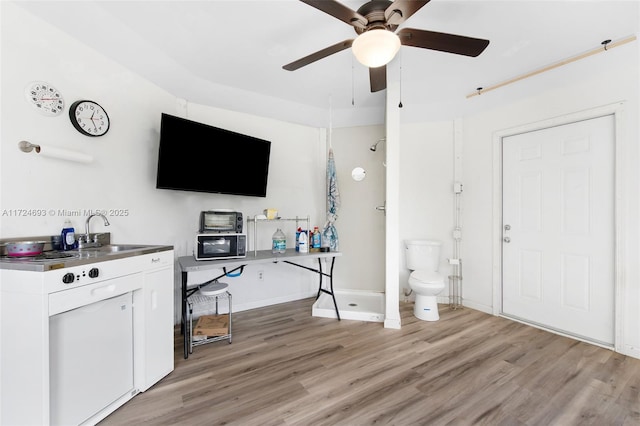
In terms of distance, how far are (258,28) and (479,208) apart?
2946 mm

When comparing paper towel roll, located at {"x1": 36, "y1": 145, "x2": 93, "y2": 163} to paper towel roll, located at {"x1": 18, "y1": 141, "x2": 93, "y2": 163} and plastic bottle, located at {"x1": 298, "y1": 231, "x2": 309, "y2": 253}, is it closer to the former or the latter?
paper towel roll, located at {"x1": 18, "y1": 141, "x2": 93, "y2": 163}

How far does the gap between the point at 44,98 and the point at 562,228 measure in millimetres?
4293

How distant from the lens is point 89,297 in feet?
4.30

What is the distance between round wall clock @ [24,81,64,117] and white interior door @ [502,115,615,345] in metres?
4.02

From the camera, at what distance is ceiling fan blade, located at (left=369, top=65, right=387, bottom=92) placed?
5.89 feet

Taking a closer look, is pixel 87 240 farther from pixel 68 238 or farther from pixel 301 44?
pixel 301 44

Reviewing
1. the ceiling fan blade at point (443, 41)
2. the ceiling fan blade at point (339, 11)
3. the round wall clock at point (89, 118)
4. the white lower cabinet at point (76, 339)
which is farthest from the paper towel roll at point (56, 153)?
the ceiling fan blade at point (443, 41)

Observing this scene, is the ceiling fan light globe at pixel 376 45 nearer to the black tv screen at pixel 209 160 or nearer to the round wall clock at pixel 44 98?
the black tv screen at pixel 209 160

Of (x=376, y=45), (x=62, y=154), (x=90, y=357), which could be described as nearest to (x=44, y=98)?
(x=62, y=154)

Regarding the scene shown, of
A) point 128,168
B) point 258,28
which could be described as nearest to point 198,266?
point 128,168

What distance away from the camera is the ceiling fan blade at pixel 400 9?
1231 millimetres

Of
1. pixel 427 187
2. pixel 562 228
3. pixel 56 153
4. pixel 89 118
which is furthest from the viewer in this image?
pixel 427 187

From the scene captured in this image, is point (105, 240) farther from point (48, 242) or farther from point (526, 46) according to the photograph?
point (526, 46)

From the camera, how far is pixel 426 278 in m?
2.69
